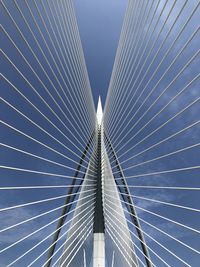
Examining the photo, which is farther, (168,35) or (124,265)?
(124,265)

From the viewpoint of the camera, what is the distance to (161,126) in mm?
4680

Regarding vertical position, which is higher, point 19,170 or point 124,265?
point 19,170

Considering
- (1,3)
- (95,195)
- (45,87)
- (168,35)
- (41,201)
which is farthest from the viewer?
(95,195)

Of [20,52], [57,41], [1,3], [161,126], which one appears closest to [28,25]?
[20,52]

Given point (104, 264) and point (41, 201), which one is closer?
point (41, 201)

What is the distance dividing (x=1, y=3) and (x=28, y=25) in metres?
1.15

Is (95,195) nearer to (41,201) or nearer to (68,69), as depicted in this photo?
(68,69)

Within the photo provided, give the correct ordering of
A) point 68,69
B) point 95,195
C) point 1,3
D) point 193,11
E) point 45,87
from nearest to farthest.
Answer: point 1,3 → point 193,11 → point 45,87 → point 68,69 → point 95,195

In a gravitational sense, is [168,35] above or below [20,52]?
above

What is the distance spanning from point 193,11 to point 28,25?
7.42ft

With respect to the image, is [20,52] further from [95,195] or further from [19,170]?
[95,195]

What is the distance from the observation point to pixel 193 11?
3594 mm

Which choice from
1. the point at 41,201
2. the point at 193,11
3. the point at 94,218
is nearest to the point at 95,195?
the point at 94,218

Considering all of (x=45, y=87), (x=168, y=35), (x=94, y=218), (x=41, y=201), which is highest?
(x=168, y=35)
